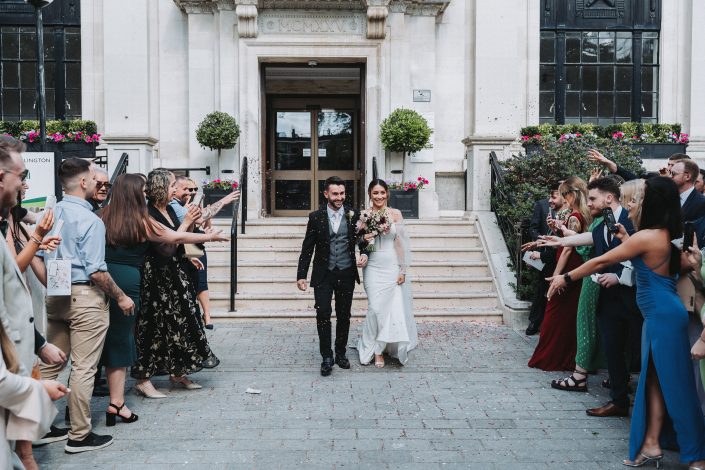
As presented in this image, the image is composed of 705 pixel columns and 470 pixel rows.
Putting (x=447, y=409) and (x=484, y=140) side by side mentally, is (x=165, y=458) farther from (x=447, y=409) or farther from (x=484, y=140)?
(x=484, y=140)

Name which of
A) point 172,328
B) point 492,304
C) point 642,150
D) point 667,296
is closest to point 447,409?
point 667,296

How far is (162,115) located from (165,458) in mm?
11098

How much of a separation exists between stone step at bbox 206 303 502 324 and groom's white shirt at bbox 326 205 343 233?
8.52 ft

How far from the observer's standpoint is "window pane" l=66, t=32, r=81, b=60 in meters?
15.2

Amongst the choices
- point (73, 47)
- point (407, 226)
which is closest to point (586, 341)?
point (407, 226)

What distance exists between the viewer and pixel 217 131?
516 inches

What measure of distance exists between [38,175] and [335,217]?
424cm

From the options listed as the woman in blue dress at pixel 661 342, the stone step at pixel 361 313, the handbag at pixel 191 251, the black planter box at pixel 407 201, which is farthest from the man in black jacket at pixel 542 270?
the handbag at pixel 191 251

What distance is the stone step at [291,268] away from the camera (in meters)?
10.7

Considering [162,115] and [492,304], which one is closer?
[492,304]

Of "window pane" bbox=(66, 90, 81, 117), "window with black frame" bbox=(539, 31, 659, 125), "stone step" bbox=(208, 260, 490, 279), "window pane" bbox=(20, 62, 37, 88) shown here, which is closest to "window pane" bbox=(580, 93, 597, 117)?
"window with black frame" bbox=(539, 31, 659, 125)

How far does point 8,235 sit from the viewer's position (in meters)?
4.38

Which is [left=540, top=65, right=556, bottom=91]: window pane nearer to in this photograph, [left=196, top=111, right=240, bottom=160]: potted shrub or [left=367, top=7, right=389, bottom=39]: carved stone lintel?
[left=367, top=7, right=389, bottom=39]: carved stone lintel

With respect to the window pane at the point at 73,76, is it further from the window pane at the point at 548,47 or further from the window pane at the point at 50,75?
the window pane at the point at 548,47
